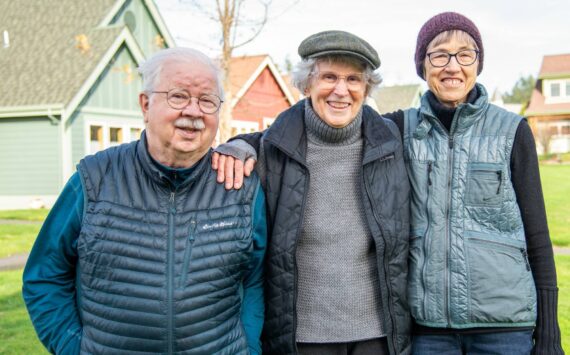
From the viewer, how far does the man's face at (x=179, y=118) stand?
262 cm

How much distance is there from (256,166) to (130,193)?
743mm

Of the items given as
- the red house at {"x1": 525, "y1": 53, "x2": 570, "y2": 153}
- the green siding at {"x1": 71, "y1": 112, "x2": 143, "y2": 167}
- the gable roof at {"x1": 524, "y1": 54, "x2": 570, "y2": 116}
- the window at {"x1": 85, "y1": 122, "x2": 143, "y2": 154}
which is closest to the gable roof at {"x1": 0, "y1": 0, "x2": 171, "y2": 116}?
the green siding at {"x1": 71, "y1": 112, "x2": 143, "y2": 167}

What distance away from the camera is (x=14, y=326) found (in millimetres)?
5789

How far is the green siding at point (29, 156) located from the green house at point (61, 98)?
0.10 ft

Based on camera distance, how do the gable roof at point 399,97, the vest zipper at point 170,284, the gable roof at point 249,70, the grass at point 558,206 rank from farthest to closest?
the gable roof at point 399,97
the gable roof at point 249,70
the grass at point 558,206
the vest zipper at point 170,284

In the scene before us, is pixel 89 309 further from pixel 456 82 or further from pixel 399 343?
pixel 456 82

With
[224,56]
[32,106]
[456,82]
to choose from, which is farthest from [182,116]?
[32,106]

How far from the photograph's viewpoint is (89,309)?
2596 millimetres

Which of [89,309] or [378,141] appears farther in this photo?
[378,141]

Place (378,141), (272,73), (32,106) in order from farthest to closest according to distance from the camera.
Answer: (272,73)
(32,106)
(378,141)

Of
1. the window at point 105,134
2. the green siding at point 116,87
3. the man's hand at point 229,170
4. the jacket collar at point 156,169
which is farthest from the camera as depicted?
the green siding at point 116,87

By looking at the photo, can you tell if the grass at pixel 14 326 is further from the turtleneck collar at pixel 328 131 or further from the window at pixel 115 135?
the window at pixel 115 135

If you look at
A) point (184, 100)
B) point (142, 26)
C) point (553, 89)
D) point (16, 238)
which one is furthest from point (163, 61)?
point (553, 89)

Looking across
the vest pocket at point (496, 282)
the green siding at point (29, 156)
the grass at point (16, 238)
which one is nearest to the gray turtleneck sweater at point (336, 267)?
the vest pocket at point (496, 282)
